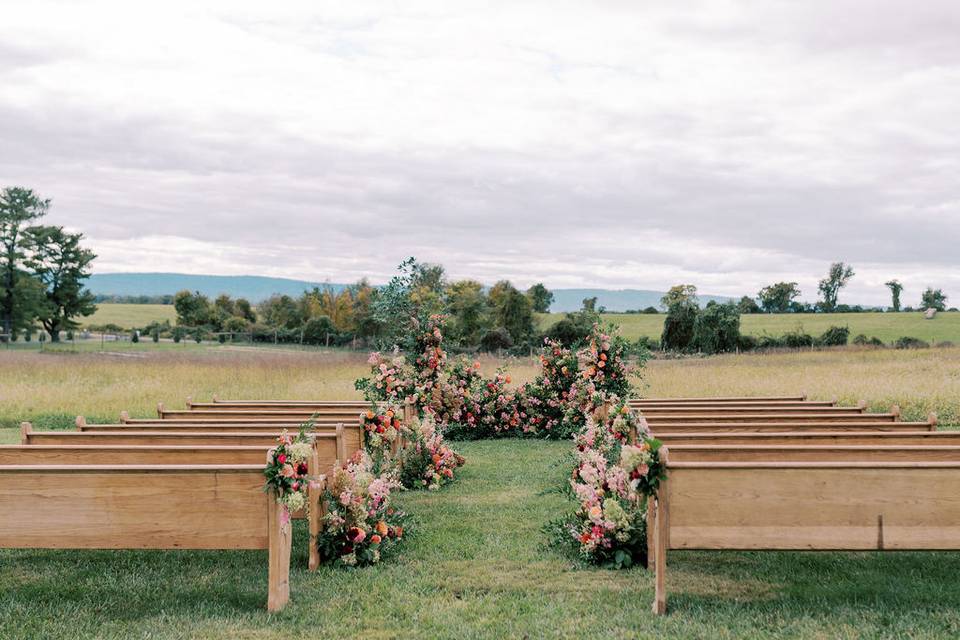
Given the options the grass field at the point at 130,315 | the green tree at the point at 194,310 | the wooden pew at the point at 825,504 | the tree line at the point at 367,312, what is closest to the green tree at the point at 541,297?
the tree line at the point at 367,312

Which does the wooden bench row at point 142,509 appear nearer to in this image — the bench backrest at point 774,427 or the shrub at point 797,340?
the bench backrest at point 774,427

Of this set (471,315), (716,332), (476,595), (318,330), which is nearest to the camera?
(476,595)

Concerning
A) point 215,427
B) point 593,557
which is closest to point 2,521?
point 215,427

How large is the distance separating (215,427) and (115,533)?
99.3 inches

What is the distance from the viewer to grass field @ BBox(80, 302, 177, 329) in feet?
300

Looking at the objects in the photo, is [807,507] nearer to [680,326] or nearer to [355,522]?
[355,522]

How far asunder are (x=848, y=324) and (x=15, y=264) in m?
56.3

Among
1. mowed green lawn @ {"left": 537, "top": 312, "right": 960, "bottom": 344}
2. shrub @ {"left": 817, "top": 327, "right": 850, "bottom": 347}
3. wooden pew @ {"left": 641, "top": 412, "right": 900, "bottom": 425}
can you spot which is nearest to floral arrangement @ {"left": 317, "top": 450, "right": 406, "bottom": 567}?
wooden pew @ {"left": 641, "top": 412, "right": 900, "bottom": 425}

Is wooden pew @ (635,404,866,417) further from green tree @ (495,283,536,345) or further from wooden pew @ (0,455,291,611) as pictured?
green tree @ (495,283,536,345)

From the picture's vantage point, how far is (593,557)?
603 cm

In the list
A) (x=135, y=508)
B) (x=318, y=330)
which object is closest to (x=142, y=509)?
(x=135, y=508)

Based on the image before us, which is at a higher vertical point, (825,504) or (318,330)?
(318,330)

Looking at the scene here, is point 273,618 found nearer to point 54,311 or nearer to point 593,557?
point 593,557

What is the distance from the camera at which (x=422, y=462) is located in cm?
938
